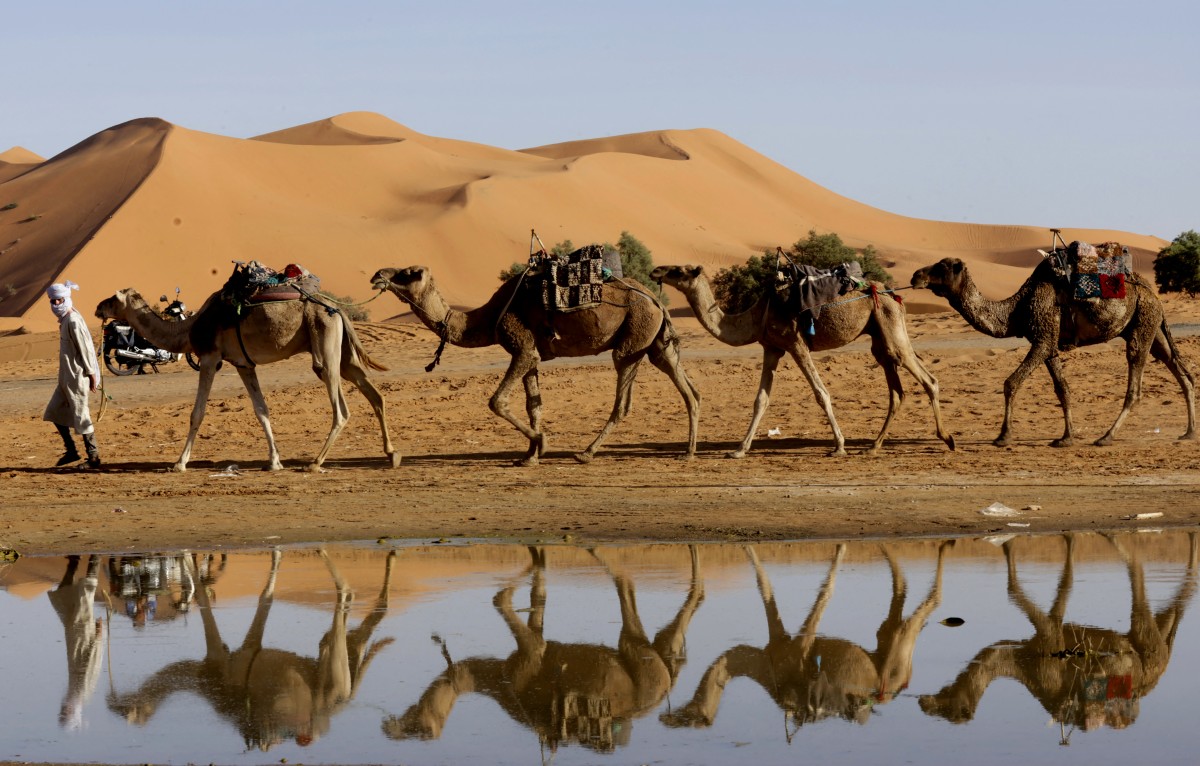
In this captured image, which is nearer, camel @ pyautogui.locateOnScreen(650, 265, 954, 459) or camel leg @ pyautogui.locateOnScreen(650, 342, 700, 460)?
camel leg @ pyautogui.locateOnScreen(650, 342, 700, 460)

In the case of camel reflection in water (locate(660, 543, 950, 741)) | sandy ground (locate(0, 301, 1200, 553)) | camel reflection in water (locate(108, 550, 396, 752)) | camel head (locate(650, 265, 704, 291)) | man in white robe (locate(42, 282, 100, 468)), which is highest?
camel head (locate(650, 265, 704, 291))

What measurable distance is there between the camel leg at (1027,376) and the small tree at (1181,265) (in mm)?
28437

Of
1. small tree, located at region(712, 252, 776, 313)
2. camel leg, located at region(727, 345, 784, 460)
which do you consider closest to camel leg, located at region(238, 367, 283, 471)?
camel leg, located at region(727, 345, 784, 460)

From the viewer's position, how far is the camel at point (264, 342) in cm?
1445

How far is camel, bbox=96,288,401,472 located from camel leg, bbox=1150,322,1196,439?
8.06m

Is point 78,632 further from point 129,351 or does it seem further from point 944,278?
point 129,351

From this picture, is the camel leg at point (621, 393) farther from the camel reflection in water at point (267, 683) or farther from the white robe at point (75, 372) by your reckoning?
the camel reflection in water at point (267, 683)

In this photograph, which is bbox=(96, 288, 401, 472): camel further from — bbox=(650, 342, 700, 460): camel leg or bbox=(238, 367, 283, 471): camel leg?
bbox=(650, 342, 700, 460): camel leg

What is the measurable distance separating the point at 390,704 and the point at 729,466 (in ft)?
27.6

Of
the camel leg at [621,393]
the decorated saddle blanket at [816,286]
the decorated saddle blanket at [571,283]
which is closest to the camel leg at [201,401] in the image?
the decorated saddle blanket at [571,283]

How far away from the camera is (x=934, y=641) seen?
301 inches

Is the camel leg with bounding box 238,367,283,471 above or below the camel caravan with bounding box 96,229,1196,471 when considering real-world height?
below

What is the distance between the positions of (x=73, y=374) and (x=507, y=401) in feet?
13.7

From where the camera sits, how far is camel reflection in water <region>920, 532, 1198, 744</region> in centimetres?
636
